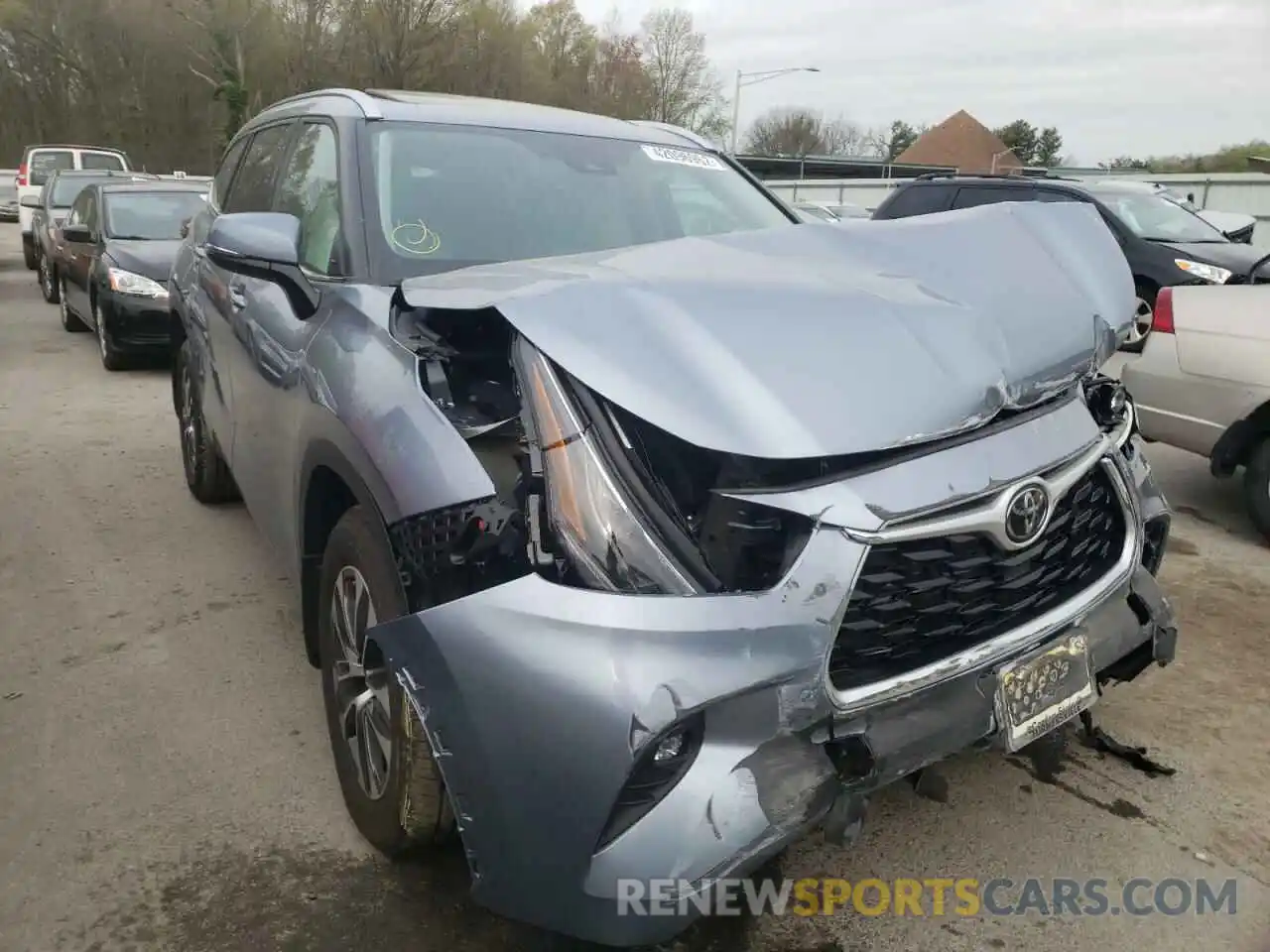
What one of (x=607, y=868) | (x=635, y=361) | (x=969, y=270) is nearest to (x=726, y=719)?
(x=607, y=868)

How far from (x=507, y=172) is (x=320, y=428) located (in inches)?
46.7

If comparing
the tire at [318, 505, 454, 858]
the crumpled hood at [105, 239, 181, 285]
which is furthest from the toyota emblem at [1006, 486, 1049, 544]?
the crumpled hood at [105, 239, 181, 285]

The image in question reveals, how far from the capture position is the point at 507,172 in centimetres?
330

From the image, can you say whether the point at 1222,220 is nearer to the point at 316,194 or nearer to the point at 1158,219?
the point at 1158,219

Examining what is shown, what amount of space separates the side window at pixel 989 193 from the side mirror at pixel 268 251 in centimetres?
963

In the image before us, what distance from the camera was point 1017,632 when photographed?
6.88 feet

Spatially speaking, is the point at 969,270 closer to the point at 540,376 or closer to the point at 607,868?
the point at 540,376

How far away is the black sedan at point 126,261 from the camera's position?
857 centimetres

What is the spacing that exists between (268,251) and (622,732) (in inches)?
74.2

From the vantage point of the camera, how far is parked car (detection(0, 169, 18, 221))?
2542 cm

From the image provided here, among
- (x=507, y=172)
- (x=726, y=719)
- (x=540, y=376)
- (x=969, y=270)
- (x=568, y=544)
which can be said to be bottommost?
(x=726, y=719)

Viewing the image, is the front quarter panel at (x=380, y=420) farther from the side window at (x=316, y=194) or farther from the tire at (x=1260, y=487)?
the tire at (x=1260, y=487)

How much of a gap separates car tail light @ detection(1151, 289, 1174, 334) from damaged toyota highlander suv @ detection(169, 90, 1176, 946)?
2.87 m
